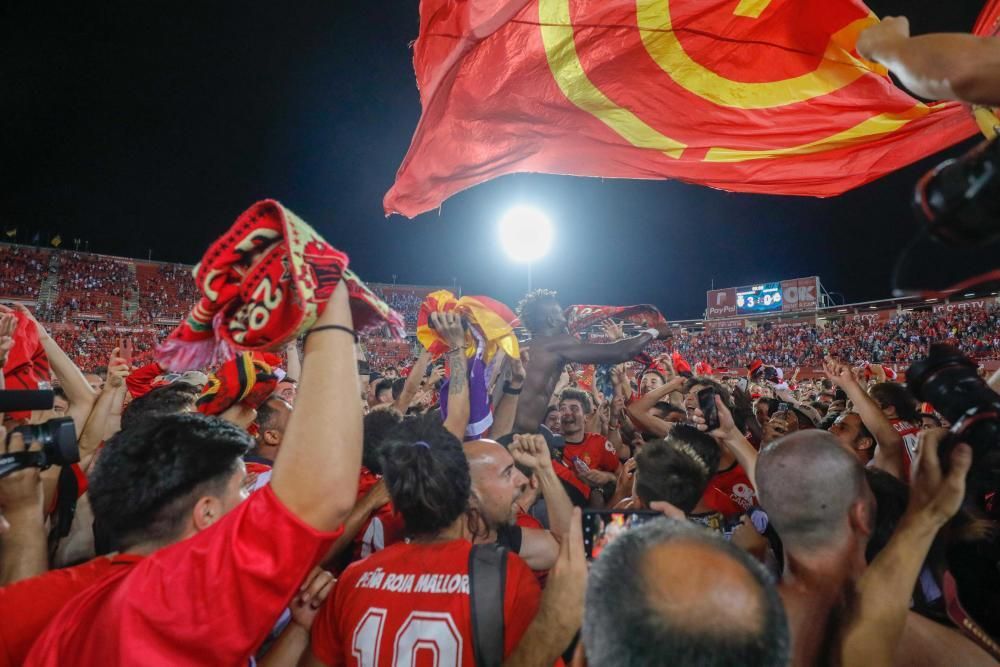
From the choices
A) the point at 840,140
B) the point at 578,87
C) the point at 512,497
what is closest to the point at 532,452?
the point at 512,497

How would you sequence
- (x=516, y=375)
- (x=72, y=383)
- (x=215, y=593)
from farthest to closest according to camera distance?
1. (x=516, y=375)
2. (x=72, y=383)
3. (x=215, y=593)

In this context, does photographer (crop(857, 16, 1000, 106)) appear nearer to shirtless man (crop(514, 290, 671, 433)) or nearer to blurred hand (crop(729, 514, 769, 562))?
blurred hand (crop(729, 514, 769, 562))

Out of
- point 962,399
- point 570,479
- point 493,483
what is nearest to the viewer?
point 962,399

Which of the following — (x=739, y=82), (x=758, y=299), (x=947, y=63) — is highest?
(x=739, y=82)

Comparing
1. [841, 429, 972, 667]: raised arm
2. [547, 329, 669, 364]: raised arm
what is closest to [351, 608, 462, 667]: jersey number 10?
[841, 429, 972, 667]: raised arm

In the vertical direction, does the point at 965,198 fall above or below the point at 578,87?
below

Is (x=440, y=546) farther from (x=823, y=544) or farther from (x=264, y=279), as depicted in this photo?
(x=823, y=544)

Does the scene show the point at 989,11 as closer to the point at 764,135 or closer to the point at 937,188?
the point at 764,135

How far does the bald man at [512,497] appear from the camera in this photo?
7.72 ft

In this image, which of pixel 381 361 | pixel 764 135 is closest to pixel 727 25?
pixel 764 135

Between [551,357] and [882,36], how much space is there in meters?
3.60

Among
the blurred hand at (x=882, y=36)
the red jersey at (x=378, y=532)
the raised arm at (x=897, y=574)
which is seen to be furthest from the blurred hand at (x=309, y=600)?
the blurred hand at (x=882, y=36)

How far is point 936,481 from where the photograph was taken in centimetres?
174

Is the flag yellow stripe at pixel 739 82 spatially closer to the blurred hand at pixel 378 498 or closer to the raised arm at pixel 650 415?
the raised arm at pixel 650 415
